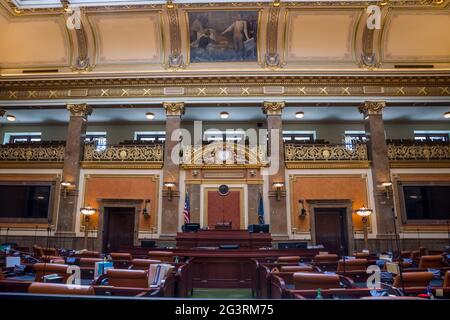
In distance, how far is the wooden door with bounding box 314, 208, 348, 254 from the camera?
13.1 meters

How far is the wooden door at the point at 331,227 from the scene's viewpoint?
13072 mm

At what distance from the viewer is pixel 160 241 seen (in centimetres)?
1248

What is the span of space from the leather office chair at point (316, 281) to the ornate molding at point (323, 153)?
998 cm

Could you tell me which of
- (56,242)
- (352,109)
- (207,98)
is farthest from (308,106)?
(56,242)

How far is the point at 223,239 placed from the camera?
1061cm

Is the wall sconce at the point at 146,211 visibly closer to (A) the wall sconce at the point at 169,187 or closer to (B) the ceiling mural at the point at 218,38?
(A) the wall sconce at the point at 169,187

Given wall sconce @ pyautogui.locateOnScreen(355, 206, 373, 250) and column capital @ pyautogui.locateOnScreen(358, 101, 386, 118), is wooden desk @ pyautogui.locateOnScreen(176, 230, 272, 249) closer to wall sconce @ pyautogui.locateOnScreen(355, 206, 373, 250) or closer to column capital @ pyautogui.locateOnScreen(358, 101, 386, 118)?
wall sconce @ pyautogui.locateOnScreen(355, 206, 373, 250)

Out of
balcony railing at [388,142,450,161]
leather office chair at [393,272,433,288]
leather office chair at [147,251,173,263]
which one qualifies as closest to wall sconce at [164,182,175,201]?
leather office chair at [147,251,173,263]

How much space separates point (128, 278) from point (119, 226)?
1066cm

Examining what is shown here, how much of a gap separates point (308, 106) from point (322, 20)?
11.9 feet

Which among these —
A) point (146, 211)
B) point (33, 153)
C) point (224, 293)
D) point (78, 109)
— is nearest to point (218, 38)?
point (78, 109)

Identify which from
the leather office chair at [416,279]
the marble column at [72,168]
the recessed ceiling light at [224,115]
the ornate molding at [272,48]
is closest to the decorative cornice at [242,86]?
the ornate molding at [272,48]

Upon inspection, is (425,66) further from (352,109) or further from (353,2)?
(353,2)

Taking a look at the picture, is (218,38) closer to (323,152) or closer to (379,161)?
(323,152)
